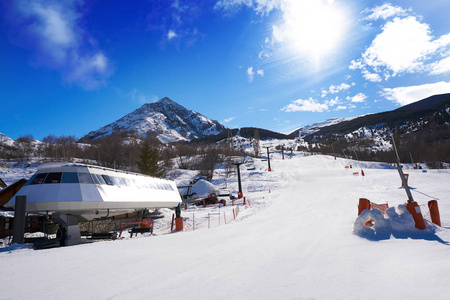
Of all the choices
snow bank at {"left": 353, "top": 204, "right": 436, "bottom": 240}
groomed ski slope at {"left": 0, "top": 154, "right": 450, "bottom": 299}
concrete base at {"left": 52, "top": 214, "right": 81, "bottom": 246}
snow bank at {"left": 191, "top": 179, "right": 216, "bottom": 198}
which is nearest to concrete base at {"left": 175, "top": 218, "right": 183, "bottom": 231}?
concrete base at {"left": 52, "top": 214, "right": 81, "bottom": 246}

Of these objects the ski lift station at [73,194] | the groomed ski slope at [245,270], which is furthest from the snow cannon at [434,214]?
the ski lift station at [73,194]

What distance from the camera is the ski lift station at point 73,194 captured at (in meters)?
13.2

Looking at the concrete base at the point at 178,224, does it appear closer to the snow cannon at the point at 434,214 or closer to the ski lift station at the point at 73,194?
the ski lift station at the point at 73,194

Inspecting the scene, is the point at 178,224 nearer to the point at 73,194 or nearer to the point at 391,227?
the point at 73,194

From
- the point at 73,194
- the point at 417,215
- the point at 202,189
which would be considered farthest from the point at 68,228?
the point at 202,189

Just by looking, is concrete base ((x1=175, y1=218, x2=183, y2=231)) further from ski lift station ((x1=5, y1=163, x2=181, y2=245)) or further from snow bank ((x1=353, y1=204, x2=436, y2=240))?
snow bank ((x1=353, y1=204, x2=436, y2=240))

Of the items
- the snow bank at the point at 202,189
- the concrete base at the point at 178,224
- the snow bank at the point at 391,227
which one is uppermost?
the snow bank at the point at 202,189

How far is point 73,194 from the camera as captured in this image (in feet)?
44.4

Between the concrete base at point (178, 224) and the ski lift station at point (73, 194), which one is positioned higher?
the ski lift station at point (73, 194)

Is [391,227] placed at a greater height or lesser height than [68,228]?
lesser

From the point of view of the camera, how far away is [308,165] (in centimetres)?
7606

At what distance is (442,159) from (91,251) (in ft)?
391

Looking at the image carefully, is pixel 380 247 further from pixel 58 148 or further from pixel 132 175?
pixel 58 148

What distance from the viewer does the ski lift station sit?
520 inches
